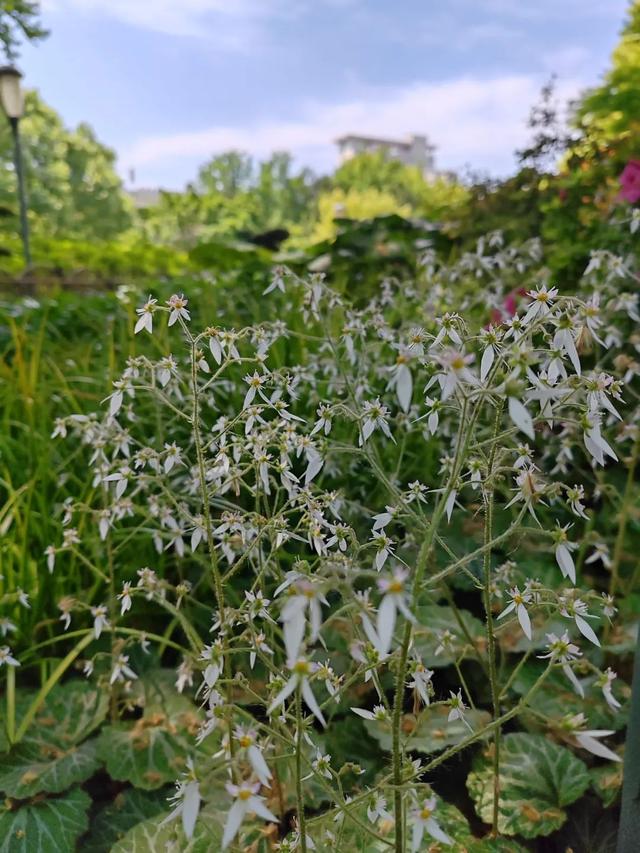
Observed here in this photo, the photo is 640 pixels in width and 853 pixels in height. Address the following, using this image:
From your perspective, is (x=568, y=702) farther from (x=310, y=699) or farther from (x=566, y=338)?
(x=310, y=699)

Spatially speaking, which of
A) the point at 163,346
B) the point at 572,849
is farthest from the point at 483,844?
the point at 163,346

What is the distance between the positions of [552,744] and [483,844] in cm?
31

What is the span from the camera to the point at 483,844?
3.72ft

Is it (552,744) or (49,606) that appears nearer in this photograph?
(552,744)

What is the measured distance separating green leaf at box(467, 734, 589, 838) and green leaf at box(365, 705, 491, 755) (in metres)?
0.07

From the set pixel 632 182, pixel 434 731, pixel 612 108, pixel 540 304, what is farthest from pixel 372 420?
pixel 612 108

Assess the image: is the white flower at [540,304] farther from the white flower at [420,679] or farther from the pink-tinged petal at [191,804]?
the pink-tinged petal at [191,804]

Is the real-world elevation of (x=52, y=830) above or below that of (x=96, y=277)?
below

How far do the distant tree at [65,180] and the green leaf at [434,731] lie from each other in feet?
91.4

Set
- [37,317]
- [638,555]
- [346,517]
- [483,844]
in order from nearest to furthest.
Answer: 1. [483,844]
2. [346,517]
3. [638,555]
4. [37,317]

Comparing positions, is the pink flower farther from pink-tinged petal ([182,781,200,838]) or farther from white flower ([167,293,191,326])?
pink-tinged petal ([182,781,200,838])

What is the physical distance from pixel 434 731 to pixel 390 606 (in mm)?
943

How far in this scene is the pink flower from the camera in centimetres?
284

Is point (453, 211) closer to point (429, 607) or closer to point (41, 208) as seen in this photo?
point (429, 607)
